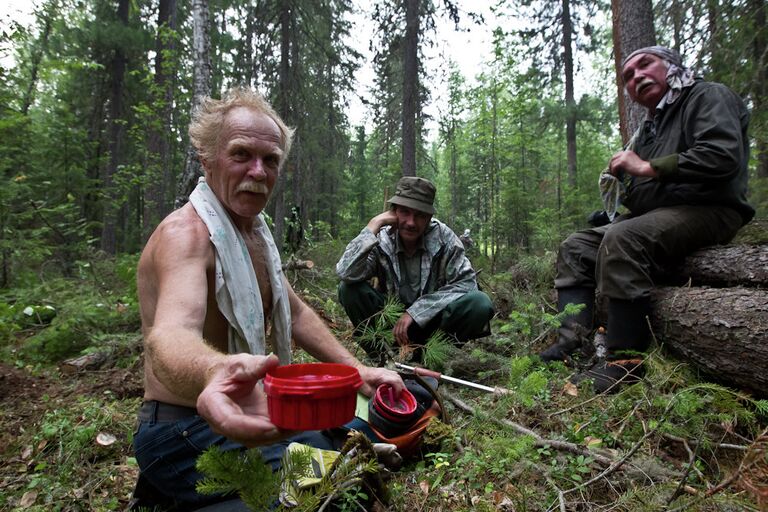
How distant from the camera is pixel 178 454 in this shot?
1742 mm

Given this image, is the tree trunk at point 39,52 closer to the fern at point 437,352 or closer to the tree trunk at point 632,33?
the fern at point 437,352

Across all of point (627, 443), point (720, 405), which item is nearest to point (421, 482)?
point (627, 443)

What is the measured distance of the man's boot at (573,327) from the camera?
3508 millimetres

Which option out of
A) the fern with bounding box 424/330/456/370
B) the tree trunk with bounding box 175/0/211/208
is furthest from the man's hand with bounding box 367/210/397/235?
the tree trunk with bounding box 175/0/211/208

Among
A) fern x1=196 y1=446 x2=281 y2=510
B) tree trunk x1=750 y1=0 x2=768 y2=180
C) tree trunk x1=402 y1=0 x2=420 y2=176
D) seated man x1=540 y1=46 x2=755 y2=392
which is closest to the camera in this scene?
fern x1=196 y1=446 x2=281 y2=510

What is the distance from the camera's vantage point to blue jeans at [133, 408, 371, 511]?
172cm

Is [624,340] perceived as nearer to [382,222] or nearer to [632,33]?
[382,222]

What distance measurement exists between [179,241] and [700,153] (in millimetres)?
3240

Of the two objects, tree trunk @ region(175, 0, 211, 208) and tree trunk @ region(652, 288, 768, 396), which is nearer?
tree trunk @ region(652, 288, 768, 396)

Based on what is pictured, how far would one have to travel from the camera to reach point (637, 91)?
11.5 feet

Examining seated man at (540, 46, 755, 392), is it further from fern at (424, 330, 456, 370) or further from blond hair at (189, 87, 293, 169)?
blond hair at (189, 87, 293, 169)

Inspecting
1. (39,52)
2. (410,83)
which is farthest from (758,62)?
(39,52)

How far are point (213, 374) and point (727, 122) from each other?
354 centimetres

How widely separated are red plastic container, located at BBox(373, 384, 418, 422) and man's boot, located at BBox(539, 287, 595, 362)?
1.66m
